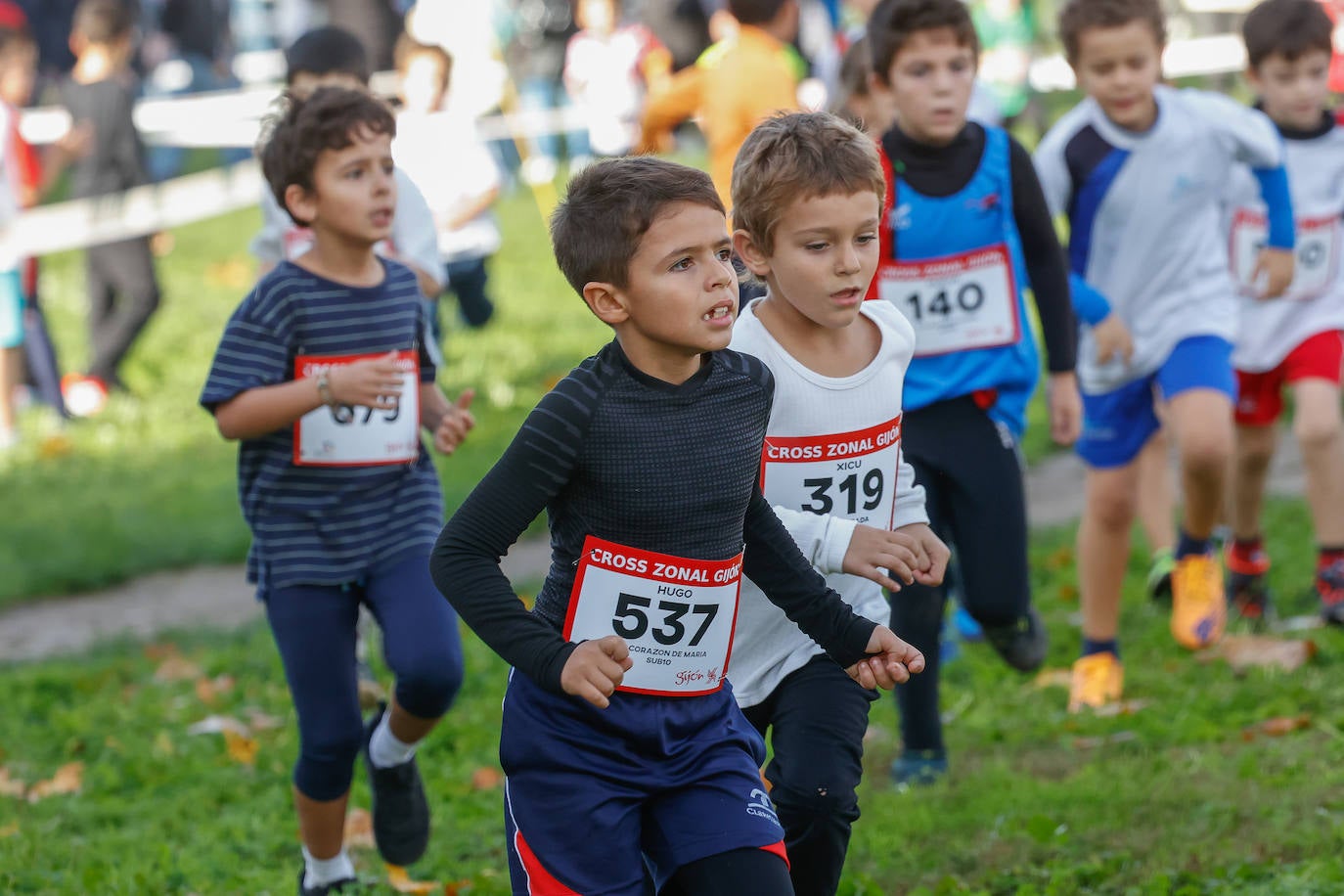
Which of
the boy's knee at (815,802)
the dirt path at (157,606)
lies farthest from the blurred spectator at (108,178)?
the boy's knee at (815,802)

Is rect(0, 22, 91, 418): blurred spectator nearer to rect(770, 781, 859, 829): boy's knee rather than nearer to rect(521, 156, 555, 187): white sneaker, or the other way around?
rect(521, 156, 555, 187): white sneaker

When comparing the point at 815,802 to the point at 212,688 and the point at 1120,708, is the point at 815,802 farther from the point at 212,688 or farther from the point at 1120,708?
the point at 212,688

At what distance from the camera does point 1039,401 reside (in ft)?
34.7

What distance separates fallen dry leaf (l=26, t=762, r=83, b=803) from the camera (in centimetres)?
556

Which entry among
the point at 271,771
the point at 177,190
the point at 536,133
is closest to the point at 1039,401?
the point at 271,771

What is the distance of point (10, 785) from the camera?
5.64 m

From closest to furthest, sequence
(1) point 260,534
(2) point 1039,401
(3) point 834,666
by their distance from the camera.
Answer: (3) point 834,666 < (1) point 260,534 < (2) point 1039,401

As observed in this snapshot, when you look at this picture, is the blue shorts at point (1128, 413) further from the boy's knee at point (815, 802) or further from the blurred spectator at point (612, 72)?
the blurred spectator at point (612, 72)

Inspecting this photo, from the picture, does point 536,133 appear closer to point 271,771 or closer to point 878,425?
point 271,771

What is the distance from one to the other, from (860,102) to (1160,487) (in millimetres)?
2060

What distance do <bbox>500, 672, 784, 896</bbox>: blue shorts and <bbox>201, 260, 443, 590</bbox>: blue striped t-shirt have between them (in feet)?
4.07

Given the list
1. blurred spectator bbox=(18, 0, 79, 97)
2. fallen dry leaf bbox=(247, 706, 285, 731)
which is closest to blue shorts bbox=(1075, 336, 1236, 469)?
fallen dry leaf bbox=(247, 706, 285, 731)

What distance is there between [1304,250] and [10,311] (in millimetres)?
7406

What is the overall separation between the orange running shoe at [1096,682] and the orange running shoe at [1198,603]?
447 millimetres
